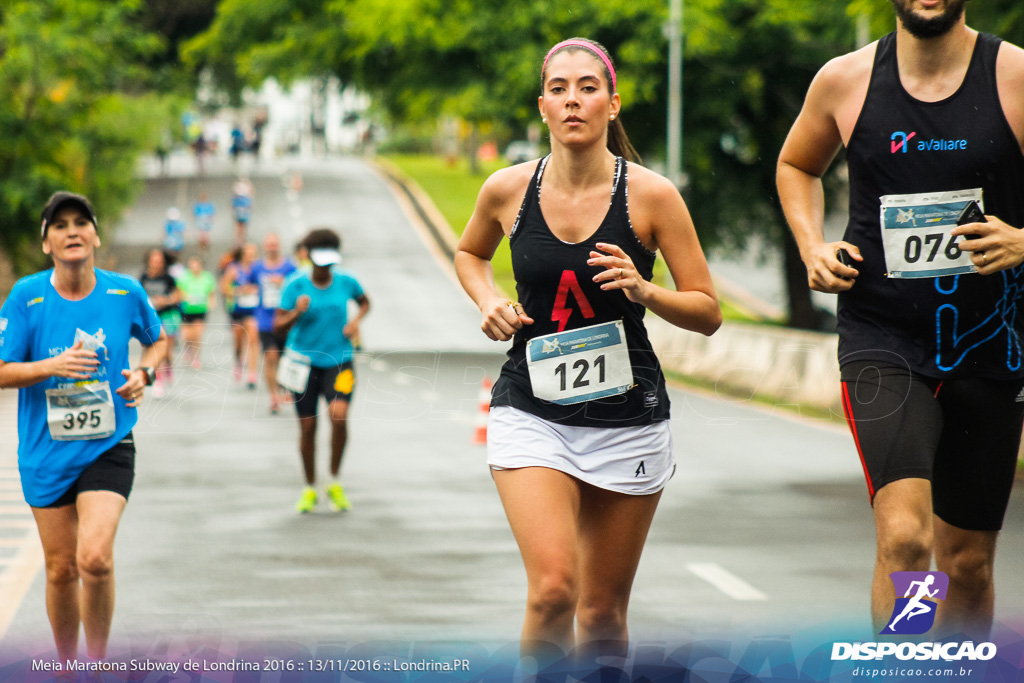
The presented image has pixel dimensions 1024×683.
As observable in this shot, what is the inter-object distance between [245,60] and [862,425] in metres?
34.1

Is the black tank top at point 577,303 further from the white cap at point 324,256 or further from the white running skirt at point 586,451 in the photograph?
the white cap at point 324,256

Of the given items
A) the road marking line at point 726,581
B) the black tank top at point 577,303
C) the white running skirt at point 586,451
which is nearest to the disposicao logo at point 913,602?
the white running skirt at point 586,451

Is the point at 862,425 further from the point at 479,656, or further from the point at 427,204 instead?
the point at 427,204

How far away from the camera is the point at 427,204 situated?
5028cm

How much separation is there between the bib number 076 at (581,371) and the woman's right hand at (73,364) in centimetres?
176

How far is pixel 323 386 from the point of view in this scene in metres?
10.5

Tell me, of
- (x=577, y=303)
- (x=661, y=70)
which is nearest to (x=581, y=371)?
(x=577, y=303)

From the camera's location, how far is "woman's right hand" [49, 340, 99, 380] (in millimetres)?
5051

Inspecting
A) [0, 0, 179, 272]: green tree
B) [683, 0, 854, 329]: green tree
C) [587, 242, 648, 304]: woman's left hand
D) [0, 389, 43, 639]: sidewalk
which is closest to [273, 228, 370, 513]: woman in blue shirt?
[0, 389, 43, 639]: sidewalk

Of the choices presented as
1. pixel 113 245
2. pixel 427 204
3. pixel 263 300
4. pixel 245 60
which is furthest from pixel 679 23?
pixel 427 204

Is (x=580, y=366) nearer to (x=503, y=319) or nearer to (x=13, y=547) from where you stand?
(x=503, y=319)

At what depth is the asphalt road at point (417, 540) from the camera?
6598 millimetres

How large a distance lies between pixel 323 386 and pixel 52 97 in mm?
17221

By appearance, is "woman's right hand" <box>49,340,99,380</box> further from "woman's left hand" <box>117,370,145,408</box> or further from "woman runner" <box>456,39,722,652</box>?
"woman runner" <box>456,39,722,652</box>
